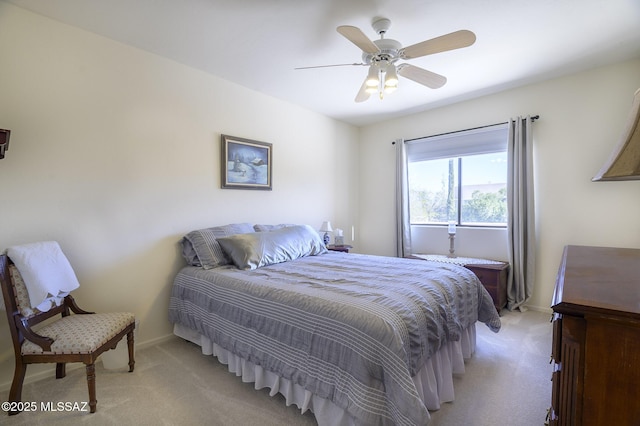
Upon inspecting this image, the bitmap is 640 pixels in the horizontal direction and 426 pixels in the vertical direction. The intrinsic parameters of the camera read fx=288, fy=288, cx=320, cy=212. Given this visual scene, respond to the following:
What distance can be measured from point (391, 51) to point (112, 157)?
245 cm

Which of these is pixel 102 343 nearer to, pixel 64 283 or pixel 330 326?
pixel 64 283

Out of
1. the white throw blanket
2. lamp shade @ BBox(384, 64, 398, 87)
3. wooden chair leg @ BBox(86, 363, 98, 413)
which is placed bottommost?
wooden chair leg @ BBox(86, 363, 98, 413)

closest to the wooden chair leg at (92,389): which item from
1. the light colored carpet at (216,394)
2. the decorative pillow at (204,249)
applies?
the light colored carpet at (216,394)

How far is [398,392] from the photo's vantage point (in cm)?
129

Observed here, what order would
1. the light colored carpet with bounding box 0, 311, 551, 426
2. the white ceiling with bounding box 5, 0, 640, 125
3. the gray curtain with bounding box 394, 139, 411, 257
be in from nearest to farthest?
the light colored carpet with bounding box 0, 311, 551, 426, the white ceiling with bounding box 5, 0, 640, 125, the gray curtain with bounding box 394, 139, 411, 257

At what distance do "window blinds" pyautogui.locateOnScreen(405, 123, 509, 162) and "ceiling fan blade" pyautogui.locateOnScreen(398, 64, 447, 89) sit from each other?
5.68 ft

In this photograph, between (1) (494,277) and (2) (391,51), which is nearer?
(2) (391,51)

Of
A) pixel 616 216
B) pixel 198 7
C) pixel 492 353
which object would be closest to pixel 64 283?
pixel 198 7

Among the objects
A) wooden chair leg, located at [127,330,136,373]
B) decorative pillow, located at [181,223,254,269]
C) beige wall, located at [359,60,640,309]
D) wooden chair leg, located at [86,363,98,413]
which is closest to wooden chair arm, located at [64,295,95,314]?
wooden chair leg, located at [127,330,136,373]

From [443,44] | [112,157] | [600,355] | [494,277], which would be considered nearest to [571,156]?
[494,277]

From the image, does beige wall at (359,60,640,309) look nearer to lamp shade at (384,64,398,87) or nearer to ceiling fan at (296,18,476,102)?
ceiling fan at (296,18,476,102)

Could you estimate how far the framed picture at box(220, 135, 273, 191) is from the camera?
3.22 m

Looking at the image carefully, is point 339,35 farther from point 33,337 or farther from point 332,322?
point 33,337

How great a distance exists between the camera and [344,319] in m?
1.52
